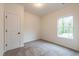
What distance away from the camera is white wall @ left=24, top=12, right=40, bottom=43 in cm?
199

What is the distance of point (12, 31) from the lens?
6.63ft

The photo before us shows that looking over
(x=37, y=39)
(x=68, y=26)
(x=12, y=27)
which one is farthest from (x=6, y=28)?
(x=68, y=26)

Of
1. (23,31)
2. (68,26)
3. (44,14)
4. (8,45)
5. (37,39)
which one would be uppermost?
(44,14)

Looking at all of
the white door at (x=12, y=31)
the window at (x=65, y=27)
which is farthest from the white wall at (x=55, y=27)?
the white door at (x=12, y=31)

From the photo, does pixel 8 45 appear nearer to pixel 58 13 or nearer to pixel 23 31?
pixel 23 31

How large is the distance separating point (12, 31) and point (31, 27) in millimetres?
509

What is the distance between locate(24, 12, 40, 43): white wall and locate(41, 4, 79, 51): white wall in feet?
0.53

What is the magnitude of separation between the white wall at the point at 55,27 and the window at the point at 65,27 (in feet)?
Answer: 0.35

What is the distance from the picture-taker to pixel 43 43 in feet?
6.91

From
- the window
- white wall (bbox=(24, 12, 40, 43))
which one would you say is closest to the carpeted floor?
white wall (bbox=(24, 12, 40, 43))

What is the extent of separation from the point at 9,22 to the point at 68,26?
1.60 meters

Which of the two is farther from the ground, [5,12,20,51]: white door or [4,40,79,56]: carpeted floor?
[5,12,20,51]: white door

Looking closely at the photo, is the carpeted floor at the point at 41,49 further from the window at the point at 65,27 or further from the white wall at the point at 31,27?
the window at the point at 65,27

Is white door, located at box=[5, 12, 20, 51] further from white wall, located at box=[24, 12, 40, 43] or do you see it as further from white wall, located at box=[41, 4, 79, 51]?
white wall, located at box=[41, 4, 79, 51]
